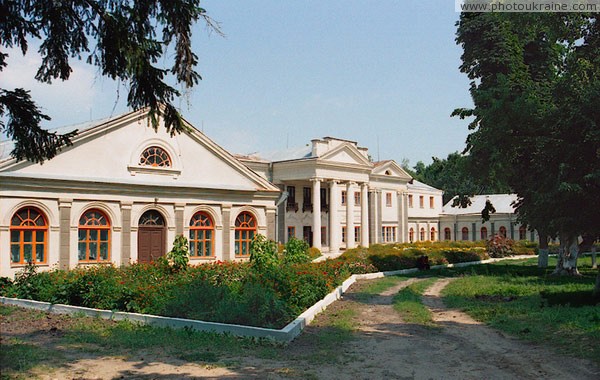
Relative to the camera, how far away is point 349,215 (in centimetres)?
4412

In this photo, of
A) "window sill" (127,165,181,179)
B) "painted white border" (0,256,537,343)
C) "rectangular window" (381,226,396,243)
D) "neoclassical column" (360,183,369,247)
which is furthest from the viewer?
"rectangular window" (381,226,396,243)

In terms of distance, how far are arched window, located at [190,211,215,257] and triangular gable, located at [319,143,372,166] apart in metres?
16.6

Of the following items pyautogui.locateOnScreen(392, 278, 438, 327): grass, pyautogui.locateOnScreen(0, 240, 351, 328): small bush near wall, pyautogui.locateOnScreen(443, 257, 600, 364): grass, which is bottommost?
pyautogui.locateOnScreen(392, 278, 438, 327): grass

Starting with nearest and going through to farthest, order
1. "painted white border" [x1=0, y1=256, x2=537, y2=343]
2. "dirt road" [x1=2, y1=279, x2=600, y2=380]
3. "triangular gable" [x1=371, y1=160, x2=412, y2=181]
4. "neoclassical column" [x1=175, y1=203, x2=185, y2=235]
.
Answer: "dirt road" [x1=2, y1=279, x2=600, y2=380], "painted white border" [x1=0, y1=256, x2=537, y2=343], "neoclassical column" [x1=175, y1=203, x2=185, y2=235], "triangular gable" [x1=371, y1=160, x2=412, y2=181]

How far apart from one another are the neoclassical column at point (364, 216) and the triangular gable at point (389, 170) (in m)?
4.23

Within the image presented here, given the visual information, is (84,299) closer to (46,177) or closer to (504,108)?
(46,177)

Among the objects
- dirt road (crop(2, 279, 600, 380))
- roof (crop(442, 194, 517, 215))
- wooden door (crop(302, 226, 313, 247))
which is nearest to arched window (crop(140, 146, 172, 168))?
dirt road (crop(2, 279, 600, 380))

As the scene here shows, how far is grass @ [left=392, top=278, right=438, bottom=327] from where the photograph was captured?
49.6 feet

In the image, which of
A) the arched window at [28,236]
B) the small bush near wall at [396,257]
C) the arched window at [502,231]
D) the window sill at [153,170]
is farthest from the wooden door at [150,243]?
the arched window at [502,231]

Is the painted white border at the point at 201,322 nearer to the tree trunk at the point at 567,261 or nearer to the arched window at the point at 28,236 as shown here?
the arched window at the point at 28,236

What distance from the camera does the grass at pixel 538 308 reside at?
11828 millimetres

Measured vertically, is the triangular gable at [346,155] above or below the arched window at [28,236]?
above

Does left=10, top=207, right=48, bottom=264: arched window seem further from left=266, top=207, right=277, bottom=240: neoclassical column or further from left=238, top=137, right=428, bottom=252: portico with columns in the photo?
left=238, top=137, right=428, bottom=252: portico with columns

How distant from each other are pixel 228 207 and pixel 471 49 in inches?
605
